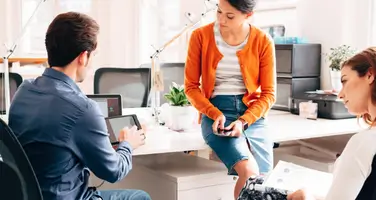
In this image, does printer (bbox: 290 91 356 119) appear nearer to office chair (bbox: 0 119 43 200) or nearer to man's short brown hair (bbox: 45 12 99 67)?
man's short brown hair (bbox: 45 12 99 67)

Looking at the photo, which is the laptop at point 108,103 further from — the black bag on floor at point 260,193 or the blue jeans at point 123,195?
the black bag on floor at point 260,193

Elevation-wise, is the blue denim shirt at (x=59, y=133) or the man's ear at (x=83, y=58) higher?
the man's ear at (x=83, y=58)

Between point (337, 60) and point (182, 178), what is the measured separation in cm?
149

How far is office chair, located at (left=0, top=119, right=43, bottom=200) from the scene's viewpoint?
1277mm

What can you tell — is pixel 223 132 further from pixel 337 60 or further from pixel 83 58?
pixel 337 60

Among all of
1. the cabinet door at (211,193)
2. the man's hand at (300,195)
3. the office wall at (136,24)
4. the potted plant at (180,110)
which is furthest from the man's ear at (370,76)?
the office wall at (136,24)

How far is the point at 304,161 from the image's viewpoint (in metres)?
2.75

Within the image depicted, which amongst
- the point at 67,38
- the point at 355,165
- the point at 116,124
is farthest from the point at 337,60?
the point at 67,38

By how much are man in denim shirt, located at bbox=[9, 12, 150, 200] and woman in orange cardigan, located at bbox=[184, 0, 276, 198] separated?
2.41 ft

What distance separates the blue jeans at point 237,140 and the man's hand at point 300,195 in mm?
524

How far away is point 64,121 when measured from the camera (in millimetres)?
1407

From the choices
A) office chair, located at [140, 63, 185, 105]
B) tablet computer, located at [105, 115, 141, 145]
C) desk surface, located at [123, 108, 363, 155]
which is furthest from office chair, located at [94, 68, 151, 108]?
tablet computer, located at [105, 115, 141, 145]

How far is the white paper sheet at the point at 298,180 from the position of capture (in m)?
1.58

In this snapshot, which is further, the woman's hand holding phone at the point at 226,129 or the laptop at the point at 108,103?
the laptop at the point at 108,103
